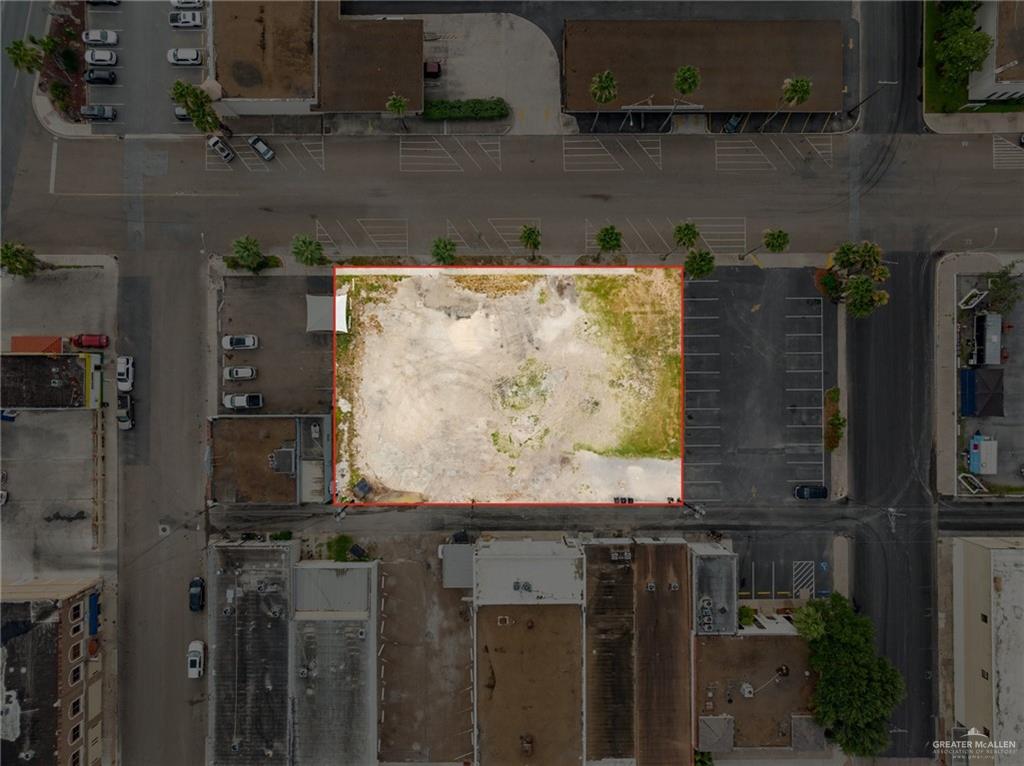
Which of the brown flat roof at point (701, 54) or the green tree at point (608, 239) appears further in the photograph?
the brown flat roof at point (701, 54)

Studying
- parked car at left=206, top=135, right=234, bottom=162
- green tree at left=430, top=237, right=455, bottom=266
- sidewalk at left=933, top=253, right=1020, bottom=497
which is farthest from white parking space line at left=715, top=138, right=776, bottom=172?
parked car at left=206, top=135, right=234, bottom=162

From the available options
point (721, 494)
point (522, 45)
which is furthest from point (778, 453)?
point (522, 45)

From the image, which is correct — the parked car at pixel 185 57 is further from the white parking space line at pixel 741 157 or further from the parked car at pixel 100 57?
the white parking space line at pixel 741 157

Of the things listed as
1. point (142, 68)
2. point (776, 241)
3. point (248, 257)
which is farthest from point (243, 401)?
point (776, 241)

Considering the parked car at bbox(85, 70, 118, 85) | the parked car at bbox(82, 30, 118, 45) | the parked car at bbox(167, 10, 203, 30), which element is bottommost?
the parked car at bbox(85, 70, 118, 85)

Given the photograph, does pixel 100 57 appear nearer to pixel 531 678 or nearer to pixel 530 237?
pixel 530 237

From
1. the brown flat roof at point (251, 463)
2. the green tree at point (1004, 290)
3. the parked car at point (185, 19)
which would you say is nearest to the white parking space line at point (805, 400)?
the green tree at point (1004, 290)

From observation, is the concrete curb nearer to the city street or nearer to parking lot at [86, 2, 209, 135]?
the city street
